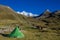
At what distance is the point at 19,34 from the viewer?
129 ft

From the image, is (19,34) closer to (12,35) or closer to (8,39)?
(12,35)

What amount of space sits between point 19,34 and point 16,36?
1.06 m

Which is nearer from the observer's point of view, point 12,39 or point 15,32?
point 12,39

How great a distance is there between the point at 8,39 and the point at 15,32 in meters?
4.28

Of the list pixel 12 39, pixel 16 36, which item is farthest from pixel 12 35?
pixel 12 39

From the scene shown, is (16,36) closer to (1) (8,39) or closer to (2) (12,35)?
(2) (12,35)

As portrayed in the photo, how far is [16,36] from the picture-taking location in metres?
38.5

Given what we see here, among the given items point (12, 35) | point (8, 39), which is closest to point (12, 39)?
point (8, 39)

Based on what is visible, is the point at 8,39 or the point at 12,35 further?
the point at 12,35

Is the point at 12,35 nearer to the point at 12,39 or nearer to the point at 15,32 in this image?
the point at 15,32

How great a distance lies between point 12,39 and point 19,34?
4661 mm

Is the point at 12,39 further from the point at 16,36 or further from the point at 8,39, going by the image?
the point at 16,36

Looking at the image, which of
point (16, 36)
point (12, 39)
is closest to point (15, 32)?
point (16, 36)

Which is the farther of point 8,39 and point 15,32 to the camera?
point 15,32
